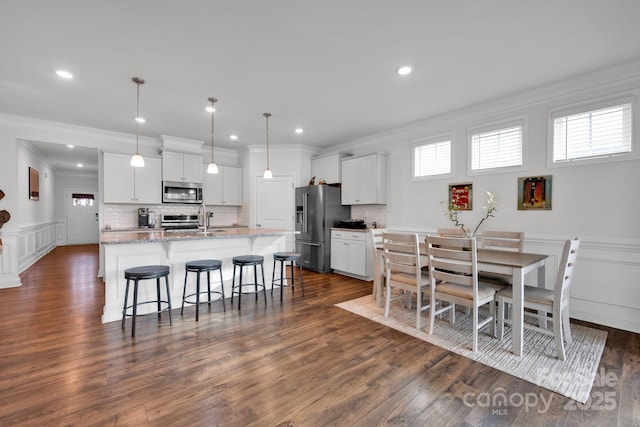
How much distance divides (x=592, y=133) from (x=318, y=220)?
13.4 ft

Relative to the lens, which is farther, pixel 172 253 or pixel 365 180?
pixel 365 180

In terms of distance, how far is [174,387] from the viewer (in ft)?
6.70

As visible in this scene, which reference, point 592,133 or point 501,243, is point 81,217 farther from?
point 592,133

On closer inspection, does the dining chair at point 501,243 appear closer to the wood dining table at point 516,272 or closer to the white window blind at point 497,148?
the wood dining table at point 516,272

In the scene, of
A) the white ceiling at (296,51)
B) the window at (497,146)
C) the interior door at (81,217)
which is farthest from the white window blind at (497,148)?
the interior door at (81,217)

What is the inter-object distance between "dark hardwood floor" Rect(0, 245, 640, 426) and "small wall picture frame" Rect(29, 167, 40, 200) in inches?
154

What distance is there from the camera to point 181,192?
232 inches

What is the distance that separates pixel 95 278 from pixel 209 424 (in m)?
4.84

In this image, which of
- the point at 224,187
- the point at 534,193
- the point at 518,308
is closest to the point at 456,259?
the point at 518,308

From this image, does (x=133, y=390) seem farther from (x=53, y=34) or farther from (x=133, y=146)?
(x=133, y=146)

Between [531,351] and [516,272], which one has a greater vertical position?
[516,272]

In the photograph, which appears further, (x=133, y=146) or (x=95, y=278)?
(x=133, y=146)

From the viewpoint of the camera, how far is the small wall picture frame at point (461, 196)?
4.23 metres

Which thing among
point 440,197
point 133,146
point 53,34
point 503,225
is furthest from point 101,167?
point 503,225
